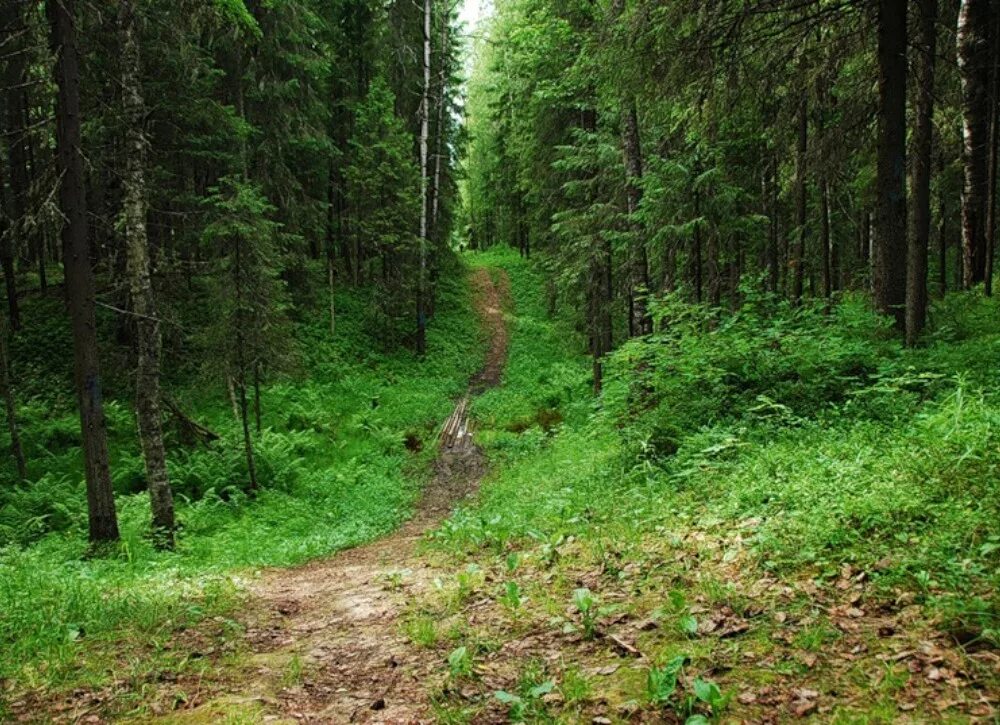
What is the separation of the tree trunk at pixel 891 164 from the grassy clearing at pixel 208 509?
1005cm

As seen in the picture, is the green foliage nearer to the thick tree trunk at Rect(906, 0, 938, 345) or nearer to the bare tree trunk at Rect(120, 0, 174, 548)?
the thick tree trunk at Rect(906, 0, 938, 345)

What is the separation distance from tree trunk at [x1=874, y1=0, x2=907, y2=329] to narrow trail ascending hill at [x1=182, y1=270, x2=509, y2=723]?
28.3 ft

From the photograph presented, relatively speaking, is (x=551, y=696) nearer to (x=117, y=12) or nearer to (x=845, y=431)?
(x=845, y=431)

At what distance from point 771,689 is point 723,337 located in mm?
6857

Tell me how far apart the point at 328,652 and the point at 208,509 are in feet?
27.7

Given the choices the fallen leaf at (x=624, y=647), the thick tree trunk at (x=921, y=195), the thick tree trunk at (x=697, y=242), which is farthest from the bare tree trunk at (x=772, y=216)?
the fallen leaf at (x=624, y=647)

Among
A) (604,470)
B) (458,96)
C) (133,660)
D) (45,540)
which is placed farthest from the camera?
(458,96)

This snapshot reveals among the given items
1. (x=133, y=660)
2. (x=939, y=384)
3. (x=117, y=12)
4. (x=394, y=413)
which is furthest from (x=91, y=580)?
(x=394, y=413)

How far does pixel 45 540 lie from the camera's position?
10258 millimetres

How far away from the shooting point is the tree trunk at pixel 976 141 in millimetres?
11414

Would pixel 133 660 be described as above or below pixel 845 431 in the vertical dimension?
below

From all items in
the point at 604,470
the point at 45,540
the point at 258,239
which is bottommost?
the point at 45,540

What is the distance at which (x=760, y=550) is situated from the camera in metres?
4.55

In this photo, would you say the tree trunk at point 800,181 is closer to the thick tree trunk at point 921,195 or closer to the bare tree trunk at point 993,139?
the thick tree trunk at point 921,195
